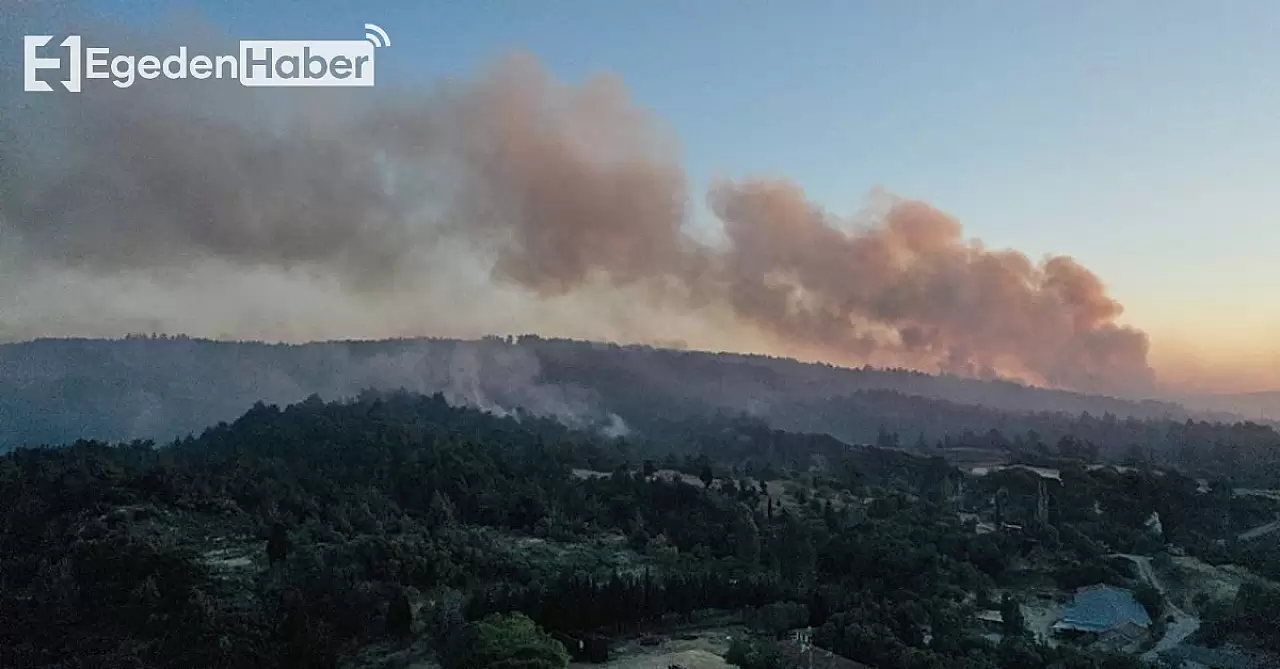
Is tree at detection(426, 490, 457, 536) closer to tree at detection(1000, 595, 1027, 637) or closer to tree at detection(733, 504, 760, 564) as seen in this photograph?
tree at detection(733, 504, 760, 564)

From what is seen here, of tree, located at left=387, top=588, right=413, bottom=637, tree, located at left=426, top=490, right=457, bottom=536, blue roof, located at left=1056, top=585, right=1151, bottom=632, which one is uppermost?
tree, located at left=426, top=490, right=457, bottom=536

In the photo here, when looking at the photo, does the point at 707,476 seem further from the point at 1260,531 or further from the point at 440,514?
the point at 1260,531

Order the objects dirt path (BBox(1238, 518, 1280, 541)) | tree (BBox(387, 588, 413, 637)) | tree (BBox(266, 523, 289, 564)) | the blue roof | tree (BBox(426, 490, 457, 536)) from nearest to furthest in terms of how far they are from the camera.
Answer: tree (BBox(387, 588, 413, 637)) < the blue roof < tree (BBox(266, 523, 289, 564)) < tree (BBox(426, 490, 457, 536)) < dirt path (BBox(1238, 518, 1280, 541))

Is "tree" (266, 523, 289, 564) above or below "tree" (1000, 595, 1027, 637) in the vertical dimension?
above

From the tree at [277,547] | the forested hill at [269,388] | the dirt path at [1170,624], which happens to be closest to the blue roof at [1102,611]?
the dirt path at [1170,624]

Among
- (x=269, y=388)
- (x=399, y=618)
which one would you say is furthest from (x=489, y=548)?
(x=269, y=388)

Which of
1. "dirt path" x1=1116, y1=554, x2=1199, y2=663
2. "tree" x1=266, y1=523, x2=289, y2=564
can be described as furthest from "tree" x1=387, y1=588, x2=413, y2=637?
"dirt path" x1=1116, y1=554, x2=1199, y2=663

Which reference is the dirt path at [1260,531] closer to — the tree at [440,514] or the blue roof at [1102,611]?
the blue roof at [1102,611]

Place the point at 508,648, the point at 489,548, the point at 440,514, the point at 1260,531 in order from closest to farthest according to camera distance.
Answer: the point at 508,648
the point at 489,548
the point at 440,514
the point at 1260,531

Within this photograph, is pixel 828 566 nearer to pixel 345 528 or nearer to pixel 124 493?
pixel 345 528
